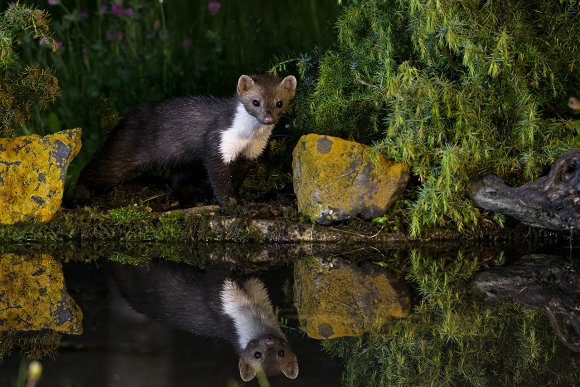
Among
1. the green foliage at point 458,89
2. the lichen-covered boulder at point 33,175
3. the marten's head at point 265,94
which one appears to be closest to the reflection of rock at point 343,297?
the green foliage at point 458,89

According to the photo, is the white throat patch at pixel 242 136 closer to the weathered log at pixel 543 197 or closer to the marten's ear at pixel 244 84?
the marten's ear at pixel 244 84

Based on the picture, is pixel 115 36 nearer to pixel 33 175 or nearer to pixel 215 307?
pixel 33 175

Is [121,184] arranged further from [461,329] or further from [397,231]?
[461,329]

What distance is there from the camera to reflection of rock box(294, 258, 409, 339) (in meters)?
6.43

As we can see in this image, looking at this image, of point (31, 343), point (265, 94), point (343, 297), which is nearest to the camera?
point (31, 343)

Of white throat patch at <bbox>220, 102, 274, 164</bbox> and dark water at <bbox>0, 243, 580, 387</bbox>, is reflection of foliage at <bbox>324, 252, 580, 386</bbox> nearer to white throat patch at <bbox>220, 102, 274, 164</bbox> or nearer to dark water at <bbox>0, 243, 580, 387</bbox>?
dark water at <bbox>0, 243, 580, 387</bbox>

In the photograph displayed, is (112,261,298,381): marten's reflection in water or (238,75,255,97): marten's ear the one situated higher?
(238,75,255,97): marten's ear

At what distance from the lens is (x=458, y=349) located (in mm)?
5914

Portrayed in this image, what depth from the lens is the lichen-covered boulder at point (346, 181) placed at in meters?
8.38

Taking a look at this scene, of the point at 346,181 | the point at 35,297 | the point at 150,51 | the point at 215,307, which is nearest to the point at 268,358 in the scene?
the point at 215,307

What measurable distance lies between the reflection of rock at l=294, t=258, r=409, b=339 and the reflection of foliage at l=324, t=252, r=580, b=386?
6.4 inches

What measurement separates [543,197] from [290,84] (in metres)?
2.20

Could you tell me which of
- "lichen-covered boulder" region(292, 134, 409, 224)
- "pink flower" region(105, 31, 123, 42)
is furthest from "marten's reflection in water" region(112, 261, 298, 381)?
"pink flower" region(105, 31, 123, 42)

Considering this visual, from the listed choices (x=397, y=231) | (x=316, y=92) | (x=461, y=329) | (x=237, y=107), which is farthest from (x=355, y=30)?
(x=461, y=329)
